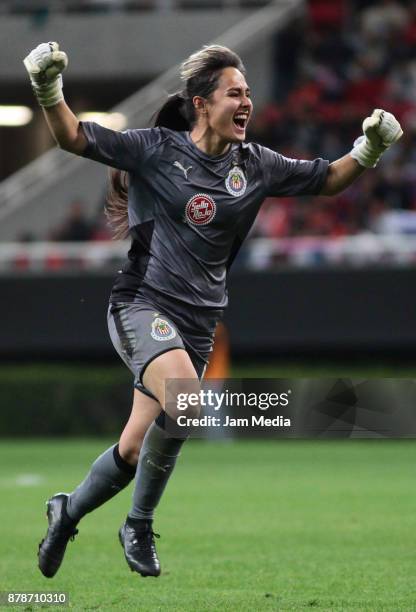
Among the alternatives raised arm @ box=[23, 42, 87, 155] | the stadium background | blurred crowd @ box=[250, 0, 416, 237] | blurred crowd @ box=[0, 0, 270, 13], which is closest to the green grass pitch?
the stadium background

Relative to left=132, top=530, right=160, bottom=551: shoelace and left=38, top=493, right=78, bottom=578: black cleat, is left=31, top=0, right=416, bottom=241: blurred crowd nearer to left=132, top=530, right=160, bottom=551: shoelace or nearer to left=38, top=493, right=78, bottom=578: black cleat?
left=38, top=493, right=78, bottom=578: black cleat

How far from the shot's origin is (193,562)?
28.6 ft

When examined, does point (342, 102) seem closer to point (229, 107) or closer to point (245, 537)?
point (245, 537)

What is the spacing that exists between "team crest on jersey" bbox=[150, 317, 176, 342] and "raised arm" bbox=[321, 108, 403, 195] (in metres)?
1.08

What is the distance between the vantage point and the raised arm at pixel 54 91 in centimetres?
617

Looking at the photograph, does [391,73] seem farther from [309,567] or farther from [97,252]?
[309,567]

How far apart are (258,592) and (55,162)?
67.0ft

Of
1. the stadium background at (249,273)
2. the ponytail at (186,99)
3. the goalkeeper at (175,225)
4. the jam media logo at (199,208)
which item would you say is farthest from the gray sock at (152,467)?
the stadium background at (249,273)

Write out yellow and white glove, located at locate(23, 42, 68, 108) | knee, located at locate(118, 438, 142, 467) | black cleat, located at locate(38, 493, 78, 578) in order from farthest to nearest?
1. black cleat, located at locate(38, 493, 78, 578)
2. knee, located at locate(118, 438, 142, 467)
3. yellow and white glove, located at locate(23, 42, 68, 108)

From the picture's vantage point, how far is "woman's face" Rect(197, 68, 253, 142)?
22.1 feet

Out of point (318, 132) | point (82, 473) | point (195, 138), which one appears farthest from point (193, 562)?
point (318, 132)

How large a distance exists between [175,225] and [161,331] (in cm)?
49

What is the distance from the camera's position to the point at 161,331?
21.9 ft

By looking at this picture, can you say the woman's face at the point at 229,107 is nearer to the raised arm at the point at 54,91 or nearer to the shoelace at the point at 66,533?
the raised arm at the point at 54,91
